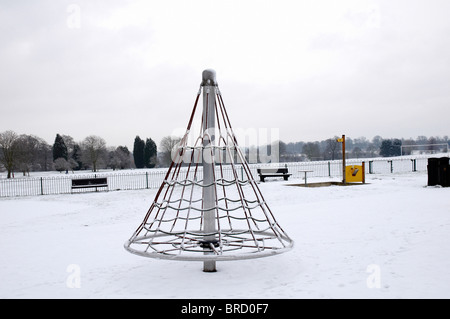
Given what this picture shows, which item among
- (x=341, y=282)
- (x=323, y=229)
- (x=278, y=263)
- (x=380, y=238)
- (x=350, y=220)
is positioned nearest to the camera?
(x=341, y=282)

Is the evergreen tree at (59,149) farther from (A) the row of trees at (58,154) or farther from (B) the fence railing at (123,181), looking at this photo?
(B) the fence railing at (123,181)

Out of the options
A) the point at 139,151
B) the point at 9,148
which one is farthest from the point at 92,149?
the point at 9,148

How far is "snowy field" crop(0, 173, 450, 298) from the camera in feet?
15.3

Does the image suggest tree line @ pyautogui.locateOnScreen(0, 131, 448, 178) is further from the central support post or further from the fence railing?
the central support post

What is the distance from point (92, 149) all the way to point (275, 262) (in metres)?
52.5

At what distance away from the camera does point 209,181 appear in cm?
549

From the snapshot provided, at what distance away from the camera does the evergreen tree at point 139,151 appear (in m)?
62.5

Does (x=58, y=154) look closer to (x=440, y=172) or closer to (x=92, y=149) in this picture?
(x=92, y=149)

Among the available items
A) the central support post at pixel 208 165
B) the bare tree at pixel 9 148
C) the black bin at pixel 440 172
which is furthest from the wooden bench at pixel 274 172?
the bare tree at pixel 9 148

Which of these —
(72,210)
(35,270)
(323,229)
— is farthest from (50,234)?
(323,229)

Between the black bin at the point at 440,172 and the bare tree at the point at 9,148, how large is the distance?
39994 millimetres
